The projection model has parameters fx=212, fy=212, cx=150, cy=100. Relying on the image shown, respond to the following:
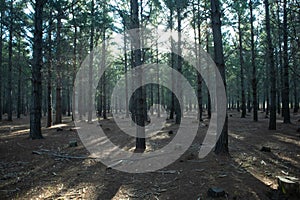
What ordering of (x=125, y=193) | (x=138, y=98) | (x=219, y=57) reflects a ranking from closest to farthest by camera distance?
(x=125, y=193)
(x=219, y=57)
(x=138, y=98)

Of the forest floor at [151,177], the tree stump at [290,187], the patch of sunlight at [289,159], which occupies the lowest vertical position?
the forest floor at [151,177]

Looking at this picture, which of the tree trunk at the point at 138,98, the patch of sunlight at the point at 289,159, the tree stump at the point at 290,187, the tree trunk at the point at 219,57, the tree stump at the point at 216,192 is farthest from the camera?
the tree trunk at the point at 138,98

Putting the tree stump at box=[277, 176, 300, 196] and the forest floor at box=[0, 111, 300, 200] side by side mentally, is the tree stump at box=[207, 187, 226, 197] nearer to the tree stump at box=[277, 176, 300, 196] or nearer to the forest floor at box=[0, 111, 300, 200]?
the forest floor at box=[0, 111, 300, 200]

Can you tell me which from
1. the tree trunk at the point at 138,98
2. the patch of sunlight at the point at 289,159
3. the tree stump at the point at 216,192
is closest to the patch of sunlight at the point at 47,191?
the tree stump at the point at 216,192

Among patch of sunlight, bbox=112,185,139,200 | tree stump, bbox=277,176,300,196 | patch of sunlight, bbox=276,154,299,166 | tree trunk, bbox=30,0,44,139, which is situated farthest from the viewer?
tree trunk, bbox=30,0,44,139

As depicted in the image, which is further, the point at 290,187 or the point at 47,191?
the point at 47,191

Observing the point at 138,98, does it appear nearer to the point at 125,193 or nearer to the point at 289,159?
the point at 125,193

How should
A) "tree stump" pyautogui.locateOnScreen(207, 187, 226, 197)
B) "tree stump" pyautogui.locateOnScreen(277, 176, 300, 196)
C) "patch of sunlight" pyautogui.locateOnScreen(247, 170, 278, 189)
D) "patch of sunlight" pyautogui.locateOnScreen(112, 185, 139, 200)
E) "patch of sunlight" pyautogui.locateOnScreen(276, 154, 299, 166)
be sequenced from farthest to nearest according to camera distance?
"patch of sunlight" pyautogui.locateOnScreen(276, 154, 299, 166)
"patch of sunlight" pyautogui.locateOnScreen(247, 170, 278, 189)
"patch of sunlight" pyautogui.locateOnScreen(112, 185, 139, 200)
"tree stump" pyautogui.locateOnScreen(207, 187, 226, 197)
"tree stump" pyautogui.locateOnScreen(277, 176, 300, 196)

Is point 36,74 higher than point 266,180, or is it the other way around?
point 36,74

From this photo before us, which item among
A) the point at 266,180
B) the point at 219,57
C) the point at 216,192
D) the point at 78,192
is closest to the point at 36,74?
the point at 78,192

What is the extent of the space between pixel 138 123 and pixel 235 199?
5154 millimetres

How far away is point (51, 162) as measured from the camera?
6922 mm

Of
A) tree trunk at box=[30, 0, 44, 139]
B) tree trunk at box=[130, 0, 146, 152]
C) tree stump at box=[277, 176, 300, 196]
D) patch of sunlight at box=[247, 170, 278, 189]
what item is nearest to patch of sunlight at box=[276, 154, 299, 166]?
patch of sunlight at box=[247, 170, 278, 189]

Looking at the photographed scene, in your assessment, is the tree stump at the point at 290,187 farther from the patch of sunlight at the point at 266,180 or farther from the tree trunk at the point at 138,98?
the tree trunk at the point at 138,98
